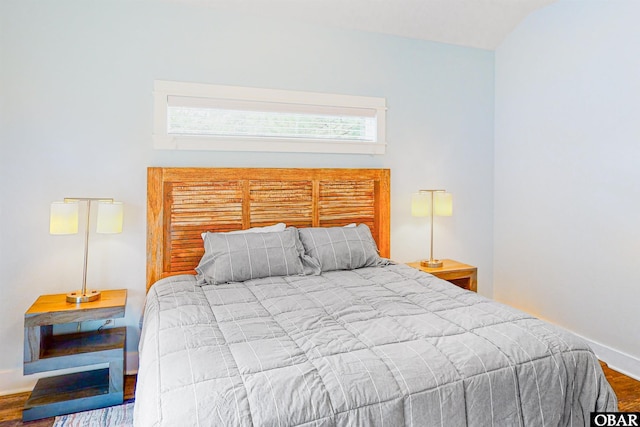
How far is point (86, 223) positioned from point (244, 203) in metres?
1.07

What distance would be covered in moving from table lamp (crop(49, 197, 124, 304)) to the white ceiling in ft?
5.21

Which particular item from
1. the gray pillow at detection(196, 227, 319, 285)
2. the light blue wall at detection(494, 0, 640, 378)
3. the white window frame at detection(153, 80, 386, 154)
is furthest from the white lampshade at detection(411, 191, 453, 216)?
the gray pillow at detection(196, 227, 319, 285)

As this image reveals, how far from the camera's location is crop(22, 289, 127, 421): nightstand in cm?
221

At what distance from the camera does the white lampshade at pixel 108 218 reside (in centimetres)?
244

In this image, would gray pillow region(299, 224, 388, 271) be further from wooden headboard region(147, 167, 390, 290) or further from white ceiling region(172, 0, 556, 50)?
white ceiling region(172, 0, 556, 50)

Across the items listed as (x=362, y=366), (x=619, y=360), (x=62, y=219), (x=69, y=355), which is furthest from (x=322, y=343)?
(x=619, y=360)

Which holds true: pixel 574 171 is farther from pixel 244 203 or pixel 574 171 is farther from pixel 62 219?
pixel 62 219

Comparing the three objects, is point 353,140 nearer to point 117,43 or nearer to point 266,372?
point 117,43

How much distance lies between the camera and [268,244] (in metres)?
2.69

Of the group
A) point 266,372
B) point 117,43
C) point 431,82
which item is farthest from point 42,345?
point 431,82

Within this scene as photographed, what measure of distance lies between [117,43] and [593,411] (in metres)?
3.37

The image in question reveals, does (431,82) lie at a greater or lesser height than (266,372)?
greater

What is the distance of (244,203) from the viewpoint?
3047 mm

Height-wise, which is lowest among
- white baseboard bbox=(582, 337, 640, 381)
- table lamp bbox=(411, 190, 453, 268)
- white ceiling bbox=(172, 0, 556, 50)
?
white baseboard bbox=(582, 337, 640, 381)
